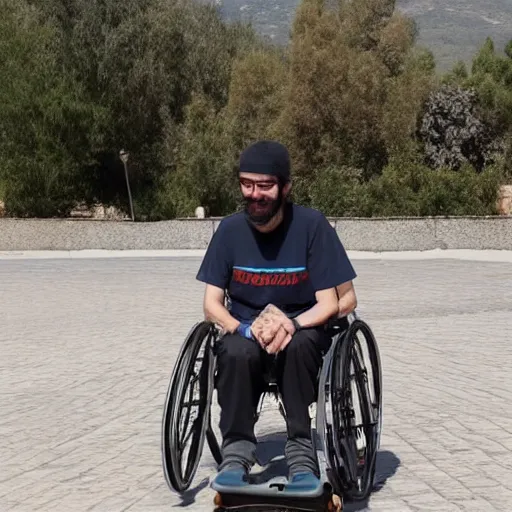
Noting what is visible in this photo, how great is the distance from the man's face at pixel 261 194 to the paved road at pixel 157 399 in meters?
1.19

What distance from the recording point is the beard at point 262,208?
4461 mm

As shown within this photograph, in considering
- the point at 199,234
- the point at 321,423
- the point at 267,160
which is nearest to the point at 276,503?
the point at 321,423

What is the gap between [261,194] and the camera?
444 centimetres

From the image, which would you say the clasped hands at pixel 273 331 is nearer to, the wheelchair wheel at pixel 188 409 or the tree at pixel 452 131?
the wheelchair wheel at pixel 188 409

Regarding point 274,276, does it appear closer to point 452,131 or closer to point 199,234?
point 199,234

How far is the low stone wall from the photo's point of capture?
24906 millimetres

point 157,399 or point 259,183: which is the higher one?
point 259,183

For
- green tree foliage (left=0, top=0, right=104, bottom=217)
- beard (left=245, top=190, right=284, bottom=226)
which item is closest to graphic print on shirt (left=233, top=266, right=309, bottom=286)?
beard (left=245, top=190, right=284, bottom=226)

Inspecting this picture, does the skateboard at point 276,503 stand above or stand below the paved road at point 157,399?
above

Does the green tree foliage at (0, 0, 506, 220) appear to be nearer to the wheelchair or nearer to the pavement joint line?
the pavement joint line

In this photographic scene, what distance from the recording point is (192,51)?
37.4m

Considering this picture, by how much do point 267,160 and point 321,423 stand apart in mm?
1053

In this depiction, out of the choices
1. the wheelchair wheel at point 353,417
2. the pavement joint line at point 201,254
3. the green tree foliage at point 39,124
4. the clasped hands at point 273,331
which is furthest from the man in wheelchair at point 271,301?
the green tree foliage at point 39,124

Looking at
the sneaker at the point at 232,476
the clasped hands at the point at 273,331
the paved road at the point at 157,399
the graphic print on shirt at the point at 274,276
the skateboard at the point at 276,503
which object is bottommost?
the paved road at the point at 157,399
